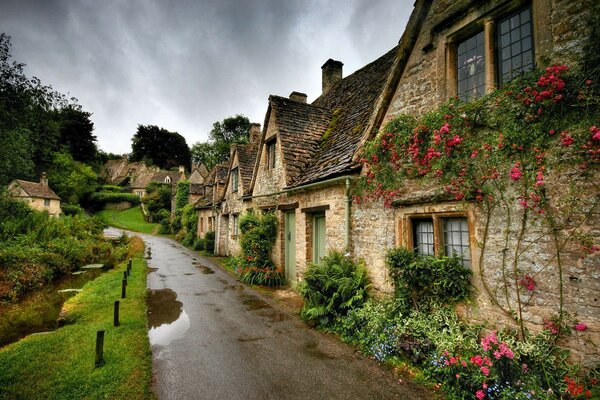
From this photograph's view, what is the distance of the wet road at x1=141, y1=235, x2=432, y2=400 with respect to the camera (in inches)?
169

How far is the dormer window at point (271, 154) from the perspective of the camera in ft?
41.1

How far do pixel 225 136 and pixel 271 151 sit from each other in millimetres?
48437

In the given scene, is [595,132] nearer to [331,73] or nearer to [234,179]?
[331,73]

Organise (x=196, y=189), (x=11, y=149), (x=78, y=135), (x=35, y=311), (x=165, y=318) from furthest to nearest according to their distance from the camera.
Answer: (x=78, y=135) < (x=196, y=189) < (x=11, y=149) < (x=35, y=311) < (x=165, y=318)

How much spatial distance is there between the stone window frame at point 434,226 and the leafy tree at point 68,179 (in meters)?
53.5

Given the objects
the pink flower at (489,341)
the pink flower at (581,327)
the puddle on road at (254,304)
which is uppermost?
the pink flower at (581,327)

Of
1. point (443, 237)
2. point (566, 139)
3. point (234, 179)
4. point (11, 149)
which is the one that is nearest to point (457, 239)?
point (443, 237)

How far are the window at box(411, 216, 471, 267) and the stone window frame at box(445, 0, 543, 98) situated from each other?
8.08 feet

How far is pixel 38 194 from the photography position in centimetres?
3612

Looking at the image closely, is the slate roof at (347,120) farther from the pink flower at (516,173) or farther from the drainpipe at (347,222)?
the pink flower at (516,173)

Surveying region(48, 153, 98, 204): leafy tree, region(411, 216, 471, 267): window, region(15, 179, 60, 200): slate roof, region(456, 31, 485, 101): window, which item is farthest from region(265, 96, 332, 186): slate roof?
region(48, 153, 98, 204): leafy tree

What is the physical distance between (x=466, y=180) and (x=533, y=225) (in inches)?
45.4

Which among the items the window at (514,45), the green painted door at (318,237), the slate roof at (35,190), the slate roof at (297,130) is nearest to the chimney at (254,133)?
the slate roof at (297,130)

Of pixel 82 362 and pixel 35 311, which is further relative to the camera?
pixel 35 311
